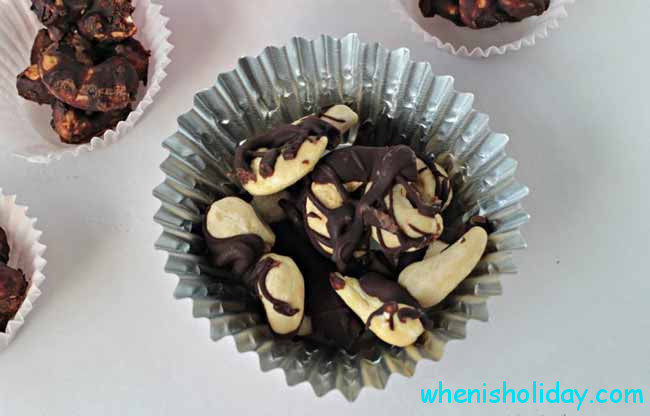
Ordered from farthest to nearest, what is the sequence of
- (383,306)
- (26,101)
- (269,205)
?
1. (26,101)
2. (269,205)
3. (383,306)

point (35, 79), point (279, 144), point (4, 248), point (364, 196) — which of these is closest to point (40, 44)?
point (35, 79)

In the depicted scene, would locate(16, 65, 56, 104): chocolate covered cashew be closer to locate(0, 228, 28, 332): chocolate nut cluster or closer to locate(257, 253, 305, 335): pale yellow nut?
locate(0, 228, 28, 332): chocolate nut cluster

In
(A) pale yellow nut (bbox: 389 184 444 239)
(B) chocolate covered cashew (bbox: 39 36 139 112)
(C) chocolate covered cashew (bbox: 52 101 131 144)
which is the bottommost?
(A) pale yellow nut (bbox: 389 184 444 239)

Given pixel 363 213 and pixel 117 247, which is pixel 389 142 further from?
pixel 117 247

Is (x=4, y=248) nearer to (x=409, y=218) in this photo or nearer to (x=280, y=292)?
(x=280, y=292)

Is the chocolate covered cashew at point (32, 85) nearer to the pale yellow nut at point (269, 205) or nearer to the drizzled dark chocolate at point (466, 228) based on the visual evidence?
the pale yellow nut at point (269, 205)

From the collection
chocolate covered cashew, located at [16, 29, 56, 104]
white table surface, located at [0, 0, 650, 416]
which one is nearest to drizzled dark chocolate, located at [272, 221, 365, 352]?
white table surface, located at [0, 0, 650, 416]
